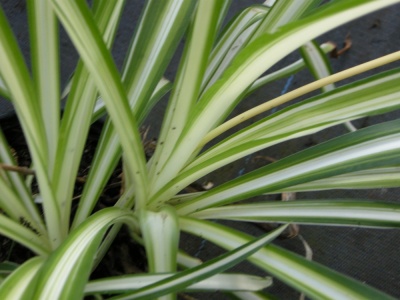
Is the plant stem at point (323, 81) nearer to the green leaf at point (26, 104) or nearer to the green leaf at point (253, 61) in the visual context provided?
the green leaf at point (253, 61)

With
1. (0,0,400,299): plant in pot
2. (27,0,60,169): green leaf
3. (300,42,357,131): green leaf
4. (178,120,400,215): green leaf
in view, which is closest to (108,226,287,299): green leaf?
(0,0,400,299): plant in pot

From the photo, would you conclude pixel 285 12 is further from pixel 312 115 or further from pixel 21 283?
pixel 21 283

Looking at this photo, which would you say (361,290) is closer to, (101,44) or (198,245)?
(101,44)

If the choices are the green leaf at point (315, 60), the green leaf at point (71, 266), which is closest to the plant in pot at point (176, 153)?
the green leaf at point (71, 266)

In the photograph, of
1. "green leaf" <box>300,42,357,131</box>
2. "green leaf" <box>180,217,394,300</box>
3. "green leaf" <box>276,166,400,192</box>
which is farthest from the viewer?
"green leaf" <box>300,42,357,131</box>

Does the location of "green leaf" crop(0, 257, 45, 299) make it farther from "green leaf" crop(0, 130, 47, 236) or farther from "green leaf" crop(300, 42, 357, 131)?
"green leaf" crop(300, 42, 357, 131)

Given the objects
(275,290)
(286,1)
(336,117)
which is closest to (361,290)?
(336,117)

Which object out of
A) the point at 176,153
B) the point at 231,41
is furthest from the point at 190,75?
the point at 231,41

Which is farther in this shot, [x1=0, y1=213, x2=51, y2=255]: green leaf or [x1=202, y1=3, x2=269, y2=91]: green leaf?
[x1=202, y1=3, x2=269, y2=91]: green leaf
